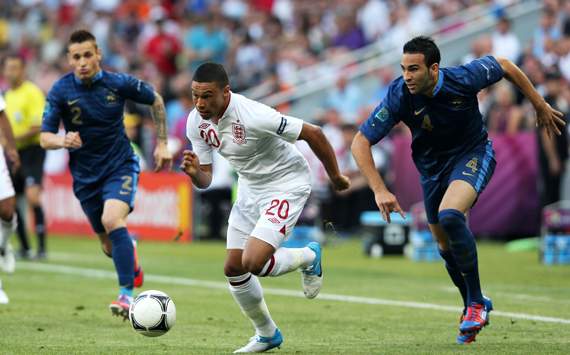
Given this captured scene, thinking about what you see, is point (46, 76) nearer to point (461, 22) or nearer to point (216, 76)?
point (461, 22)

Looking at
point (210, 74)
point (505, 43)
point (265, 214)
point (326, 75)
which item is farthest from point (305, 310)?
point (326, 75)

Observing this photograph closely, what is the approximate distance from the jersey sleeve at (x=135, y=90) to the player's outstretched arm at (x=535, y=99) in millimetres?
3576

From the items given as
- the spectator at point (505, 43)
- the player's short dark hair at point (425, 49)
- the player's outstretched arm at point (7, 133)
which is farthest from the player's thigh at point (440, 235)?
the spectator at point (505, 43)

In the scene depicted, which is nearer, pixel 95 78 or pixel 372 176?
pixel 372 176

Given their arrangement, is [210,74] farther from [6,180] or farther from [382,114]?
[6,180]

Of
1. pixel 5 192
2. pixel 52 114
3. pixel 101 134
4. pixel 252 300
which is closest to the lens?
pixel 252 300

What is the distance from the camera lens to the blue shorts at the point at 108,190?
11.2 m

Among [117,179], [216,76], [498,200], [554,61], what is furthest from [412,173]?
[216,76]

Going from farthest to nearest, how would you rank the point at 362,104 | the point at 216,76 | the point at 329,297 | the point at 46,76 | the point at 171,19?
the point at 171,19
the point at 46,76
the point at 362,104
the point at 329,297
the point at 216,76

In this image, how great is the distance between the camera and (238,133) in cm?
875

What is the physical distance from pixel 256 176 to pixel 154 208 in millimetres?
13885

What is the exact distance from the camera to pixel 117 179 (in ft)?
36.9

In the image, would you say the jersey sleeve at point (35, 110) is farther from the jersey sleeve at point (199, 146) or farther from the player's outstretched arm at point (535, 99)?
the player's outstretched arm at point (535, 99)

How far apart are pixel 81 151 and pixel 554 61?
10958 millimetres
